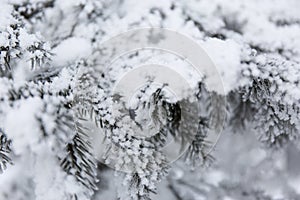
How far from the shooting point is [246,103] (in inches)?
31.1

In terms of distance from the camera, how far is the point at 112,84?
0.57m

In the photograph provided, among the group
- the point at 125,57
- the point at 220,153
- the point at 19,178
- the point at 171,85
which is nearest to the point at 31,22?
the point at 125,57

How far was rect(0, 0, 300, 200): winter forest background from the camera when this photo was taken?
0.48m

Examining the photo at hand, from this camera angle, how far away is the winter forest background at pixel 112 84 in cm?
48

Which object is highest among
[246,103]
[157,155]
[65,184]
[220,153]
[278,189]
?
[278,189]

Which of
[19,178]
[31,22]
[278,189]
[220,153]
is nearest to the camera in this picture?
[31,22]

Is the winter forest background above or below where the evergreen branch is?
above

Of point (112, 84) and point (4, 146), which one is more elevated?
point (112, 84)

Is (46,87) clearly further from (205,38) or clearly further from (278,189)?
(278,189)

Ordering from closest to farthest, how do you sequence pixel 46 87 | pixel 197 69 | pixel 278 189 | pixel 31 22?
pixel 46 87 → pixel 197 69 → pixel 31 22 → pixel 278 189

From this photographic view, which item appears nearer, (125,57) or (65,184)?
(65,184)

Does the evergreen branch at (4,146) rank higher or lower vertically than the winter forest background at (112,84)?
lower

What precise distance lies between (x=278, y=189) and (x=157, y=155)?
59.8 inches

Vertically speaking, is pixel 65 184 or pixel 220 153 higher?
pixel 220 153
